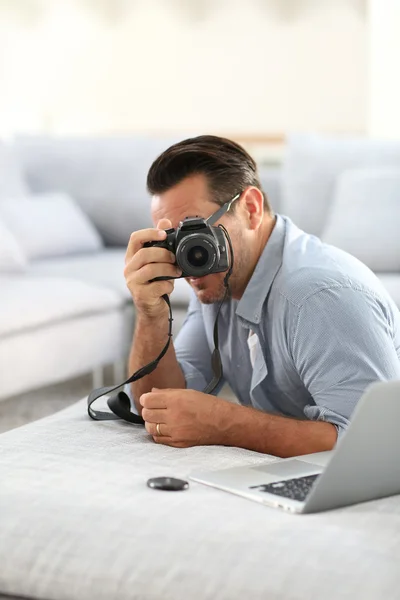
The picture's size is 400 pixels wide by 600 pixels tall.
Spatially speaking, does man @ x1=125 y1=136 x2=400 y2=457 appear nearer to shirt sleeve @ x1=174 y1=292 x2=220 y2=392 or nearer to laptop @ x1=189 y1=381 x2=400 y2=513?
shirt sleeve @ x1=174 y1=292 x2=220 y2=392

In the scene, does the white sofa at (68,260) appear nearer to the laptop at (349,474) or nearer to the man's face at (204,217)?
the man's face at (204,217)

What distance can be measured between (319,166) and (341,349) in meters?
2.34

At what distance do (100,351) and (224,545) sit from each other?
2.21m

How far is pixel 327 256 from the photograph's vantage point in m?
1.72

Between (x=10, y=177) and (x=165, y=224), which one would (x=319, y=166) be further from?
(x=165, y=224)

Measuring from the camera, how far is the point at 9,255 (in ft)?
11.7

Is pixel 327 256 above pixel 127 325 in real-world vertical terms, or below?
above

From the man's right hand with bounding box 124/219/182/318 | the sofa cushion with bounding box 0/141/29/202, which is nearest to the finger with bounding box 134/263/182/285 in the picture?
the man's right hand with bounding box 124/219/182/318

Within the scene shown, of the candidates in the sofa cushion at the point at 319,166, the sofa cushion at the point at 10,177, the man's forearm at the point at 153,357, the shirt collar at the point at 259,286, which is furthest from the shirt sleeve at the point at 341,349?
the sofa cushion at the point at 10,177

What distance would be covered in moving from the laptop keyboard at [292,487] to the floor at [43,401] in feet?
5.81

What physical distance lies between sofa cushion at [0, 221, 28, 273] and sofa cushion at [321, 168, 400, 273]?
1.10 metres

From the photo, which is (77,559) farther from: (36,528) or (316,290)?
(316,290)

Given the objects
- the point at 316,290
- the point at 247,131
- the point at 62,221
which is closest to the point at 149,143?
the point at 62,221

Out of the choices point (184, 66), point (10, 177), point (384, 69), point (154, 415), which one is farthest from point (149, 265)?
point (184, 66)
